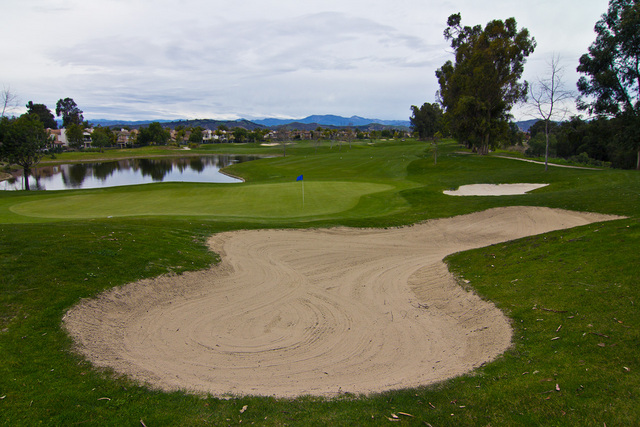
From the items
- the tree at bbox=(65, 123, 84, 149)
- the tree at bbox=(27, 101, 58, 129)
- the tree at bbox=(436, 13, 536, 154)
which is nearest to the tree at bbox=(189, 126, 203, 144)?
the tree at bbox=(65, 123, 84, 149)

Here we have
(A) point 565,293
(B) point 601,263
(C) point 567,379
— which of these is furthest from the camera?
(B) point 601,263

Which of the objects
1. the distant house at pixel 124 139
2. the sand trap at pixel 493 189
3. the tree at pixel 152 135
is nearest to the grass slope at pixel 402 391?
the sand trap at pixel 493 189

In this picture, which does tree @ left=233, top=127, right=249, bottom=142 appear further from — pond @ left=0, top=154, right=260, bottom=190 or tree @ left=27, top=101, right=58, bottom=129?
pond @ left=0, top=154, right=260, bottom=190

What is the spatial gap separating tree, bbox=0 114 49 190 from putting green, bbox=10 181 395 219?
73.6ft

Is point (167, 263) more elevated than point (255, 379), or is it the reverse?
point (167, 263)

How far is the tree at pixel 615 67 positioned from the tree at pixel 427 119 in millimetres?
73169

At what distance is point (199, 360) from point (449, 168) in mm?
39672

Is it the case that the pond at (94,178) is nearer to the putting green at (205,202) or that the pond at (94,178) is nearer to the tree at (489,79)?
the putting green at (205,202)

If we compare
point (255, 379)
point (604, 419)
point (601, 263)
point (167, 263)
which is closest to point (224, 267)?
point (167, 263)

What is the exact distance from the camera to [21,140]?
134ft

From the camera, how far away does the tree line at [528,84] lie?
107 ft

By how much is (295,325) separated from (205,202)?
53.9 feet

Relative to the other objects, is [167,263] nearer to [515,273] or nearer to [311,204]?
[515,273]

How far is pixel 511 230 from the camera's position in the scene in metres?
15.7
